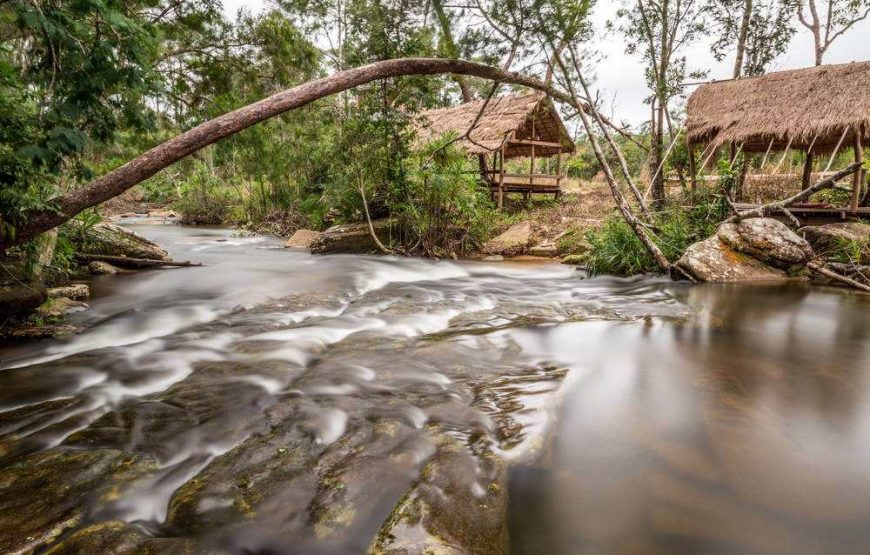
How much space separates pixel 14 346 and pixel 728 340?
677 centimetres

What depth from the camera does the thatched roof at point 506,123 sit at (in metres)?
14.5

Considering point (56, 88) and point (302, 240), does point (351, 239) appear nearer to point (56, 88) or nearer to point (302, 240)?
point (302, 240)

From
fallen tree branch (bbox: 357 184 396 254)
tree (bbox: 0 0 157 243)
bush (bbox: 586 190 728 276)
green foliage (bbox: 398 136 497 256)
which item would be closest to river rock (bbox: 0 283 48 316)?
tree (bbox: 0 0 157 243)

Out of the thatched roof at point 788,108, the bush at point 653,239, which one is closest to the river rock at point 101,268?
the bush at point 653,239

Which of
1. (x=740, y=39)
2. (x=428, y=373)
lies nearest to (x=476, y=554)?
(x=428, y=373)

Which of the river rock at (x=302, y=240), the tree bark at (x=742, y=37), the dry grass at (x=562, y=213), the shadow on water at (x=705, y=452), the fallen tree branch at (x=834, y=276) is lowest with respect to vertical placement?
the shadow on water at (x=705, y=452)

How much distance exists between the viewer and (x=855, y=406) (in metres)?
3.03

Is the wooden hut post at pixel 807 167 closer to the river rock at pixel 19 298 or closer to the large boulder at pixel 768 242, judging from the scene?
the large boulder at pixel 768 242

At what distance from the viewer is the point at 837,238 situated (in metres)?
7.83

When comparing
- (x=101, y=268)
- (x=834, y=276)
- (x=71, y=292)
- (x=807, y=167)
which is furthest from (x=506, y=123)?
(x=71, y=292)

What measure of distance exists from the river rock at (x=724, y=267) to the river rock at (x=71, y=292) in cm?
895

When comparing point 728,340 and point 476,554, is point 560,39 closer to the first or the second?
point 728,340

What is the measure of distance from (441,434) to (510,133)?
1303cm

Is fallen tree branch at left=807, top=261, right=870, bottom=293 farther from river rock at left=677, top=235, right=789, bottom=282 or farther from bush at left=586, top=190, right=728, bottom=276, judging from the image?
bush at left=586, top=190, right=728, bottom=276
